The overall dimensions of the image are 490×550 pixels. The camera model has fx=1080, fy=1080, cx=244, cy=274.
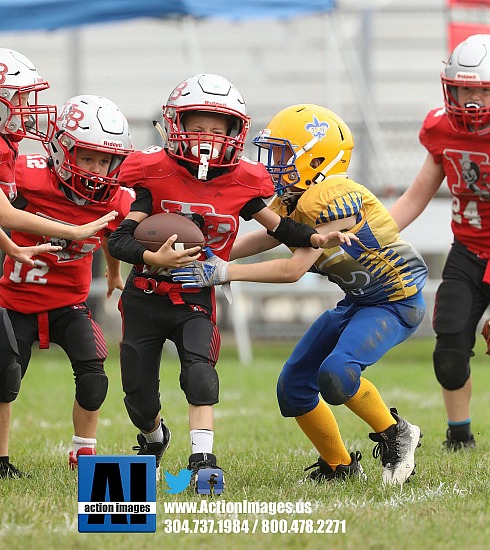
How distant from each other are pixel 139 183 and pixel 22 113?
675 millimetres

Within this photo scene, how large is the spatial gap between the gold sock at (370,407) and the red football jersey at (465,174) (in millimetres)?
1376

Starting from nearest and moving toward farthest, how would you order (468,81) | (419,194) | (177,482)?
(177,482)
(468,81)
(419,194)

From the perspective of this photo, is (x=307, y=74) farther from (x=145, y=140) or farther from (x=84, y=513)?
(x=84, y=513)

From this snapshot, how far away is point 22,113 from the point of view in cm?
438

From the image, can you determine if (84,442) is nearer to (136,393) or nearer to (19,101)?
(136,393)

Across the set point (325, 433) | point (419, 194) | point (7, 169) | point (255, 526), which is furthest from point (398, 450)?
point (7, 169)

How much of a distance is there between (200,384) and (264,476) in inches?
22.6

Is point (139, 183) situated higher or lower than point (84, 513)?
higher

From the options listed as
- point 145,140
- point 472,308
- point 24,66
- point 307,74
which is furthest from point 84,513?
point 307,74

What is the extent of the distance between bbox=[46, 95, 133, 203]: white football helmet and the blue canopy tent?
16.6 ft

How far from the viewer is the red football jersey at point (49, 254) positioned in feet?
14.7

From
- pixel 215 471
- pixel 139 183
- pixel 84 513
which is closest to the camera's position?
pixel 84 513

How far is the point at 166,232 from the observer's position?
392cm

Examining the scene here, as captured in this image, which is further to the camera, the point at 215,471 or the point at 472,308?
the point at 472,308
